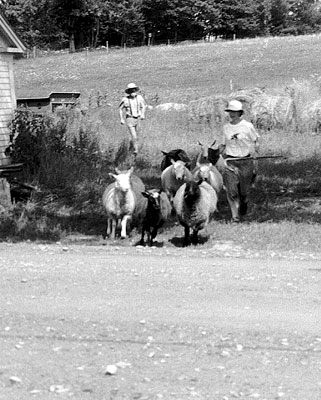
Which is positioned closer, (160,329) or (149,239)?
(160,329)

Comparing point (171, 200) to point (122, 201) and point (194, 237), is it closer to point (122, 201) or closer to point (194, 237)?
point (122, 201)

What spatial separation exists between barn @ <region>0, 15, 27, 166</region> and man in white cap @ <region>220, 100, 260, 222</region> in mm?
8554

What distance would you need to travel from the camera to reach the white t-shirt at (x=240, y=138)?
13945 millimetres

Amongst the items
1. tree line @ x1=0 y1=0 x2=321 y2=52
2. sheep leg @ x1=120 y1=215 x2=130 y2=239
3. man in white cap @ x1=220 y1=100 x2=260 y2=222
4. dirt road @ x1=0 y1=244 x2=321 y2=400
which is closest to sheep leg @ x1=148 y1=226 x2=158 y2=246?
sheep leg @ x1=120 y1=215 x2=130 y2=239

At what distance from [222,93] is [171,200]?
21.1 meters

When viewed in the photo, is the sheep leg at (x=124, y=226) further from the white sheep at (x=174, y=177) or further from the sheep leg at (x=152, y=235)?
the white sheep at (x=174, y=177)

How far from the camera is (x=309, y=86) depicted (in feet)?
93.4

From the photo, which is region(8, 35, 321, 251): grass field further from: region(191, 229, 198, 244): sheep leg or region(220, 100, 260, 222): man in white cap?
region(220, 100, 260, 222): man in white cap

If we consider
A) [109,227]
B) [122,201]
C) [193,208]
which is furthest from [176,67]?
[193,208]

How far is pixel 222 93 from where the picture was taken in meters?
35.0

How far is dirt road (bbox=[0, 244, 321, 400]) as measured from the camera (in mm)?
5797

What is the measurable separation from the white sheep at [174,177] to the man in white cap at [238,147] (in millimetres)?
782

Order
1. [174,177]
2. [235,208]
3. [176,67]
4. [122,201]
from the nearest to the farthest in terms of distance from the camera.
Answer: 1. [122,201]
2. [235,208]
3. [174,177]
4. [176,67]

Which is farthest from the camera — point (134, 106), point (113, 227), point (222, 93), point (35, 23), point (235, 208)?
point (35, 23)
